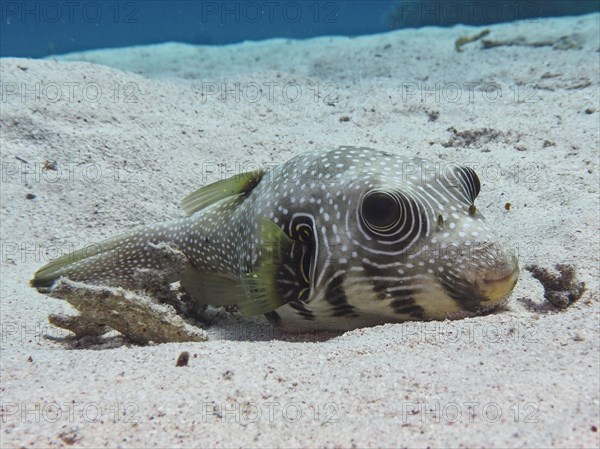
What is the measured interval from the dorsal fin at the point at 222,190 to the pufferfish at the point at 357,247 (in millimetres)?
106

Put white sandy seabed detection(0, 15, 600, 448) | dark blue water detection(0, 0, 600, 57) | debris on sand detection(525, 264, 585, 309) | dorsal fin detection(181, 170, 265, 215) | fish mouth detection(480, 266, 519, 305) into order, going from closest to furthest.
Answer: white sandy seabed detection(0, 15, 600, 448), fish mouth detection(480, 266, 519, 305), debris on sand detection(525, 264, 585, 309), dorsal fin detection(181, 170, 265, 215), dark blue water detection(0, 0, 600, 57)

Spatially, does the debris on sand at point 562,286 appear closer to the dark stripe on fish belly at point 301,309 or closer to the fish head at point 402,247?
the fish head at point 402,247

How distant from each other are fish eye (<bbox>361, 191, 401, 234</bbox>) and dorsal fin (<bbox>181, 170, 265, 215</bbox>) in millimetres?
1422

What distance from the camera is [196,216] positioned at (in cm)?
447

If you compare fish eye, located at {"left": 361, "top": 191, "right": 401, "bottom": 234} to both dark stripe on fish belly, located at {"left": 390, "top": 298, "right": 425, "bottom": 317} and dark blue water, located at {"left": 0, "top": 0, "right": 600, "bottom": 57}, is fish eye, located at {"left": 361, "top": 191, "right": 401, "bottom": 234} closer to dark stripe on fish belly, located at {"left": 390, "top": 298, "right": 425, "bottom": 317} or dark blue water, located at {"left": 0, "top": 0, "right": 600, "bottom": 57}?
dark stripe on fish belly, located at {"left": 390, "top": 298, "right": 425, "bottom": 317}

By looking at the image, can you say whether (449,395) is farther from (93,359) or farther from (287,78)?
(287,78)

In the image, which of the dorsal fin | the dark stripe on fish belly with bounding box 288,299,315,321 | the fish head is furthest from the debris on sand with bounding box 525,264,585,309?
the dorsal fin

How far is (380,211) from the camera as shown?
3113mm

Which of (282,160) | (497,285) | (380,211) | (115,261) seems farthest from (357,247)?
(282,160)

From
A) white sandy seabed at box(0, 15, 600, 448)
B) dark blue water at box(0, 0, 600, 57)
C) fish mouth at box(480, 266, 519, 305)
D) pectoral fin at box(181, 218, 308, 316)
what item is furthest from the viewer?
dark blue water at box(0, 0, 600, 57)

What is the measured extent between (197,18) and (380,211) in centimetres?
5969

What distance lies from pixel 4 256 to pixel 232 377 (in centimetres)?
401

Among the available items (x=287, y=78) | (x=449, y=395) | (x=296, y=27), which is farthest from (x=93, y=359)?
(x=296, y=27)

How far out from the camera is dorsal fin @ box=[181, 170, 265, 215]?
4309 mm
